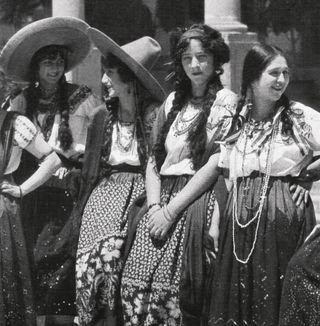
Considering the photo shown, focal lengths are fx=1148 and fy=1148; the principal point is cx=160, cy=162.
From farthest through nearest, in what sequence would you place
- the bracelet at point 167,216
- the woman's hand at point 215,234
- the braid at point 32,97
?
the braid at point 32,97, the bracelet at point 167,216, the woman's hand at point 215,234

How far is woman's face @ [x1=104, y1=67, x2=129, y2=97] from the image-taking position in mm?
6918

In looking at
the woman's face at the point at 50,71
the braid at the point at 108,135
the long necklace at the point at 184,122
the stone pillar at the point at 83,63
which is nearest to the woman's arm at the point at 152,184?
the long necklace at the point at 184,122

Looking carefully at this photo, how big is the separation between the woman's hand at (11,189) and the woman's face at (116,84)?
0.81 m

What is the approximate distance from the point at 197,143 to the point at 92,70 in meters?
6.80

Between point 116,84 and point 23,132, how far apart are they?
628mm

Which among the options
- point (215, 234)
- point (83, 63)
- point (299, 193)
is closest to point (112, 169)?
point (215, 234)

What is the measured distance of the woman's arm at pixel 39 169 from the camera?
687cm

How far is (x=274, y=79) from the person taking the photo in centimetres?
601

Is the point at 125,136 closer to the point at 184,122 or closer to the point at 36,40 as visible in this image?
the point at 184,122

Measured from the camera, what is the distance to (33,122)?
7.25 m

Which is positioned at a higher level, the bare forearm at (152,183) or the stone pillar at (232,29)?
the stone pillar at (232,29)

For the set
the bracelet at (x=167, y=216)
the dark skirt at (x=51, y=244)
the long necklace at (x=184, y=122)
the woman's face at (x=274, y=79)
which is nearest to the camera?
the woman's face at (x=274, y=79)

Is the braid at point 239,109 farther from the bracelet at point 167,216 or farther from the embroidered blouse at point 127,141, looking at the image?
the embroidered blouse at point 127,141

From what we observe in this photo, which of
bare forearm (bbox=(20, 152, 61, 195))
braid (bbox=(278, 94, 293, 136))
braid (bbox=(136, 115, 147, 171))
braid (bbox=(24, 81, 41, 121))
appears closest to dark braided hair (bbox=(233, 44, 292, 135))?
braid (bbox=(278, 94, 293, 136))
